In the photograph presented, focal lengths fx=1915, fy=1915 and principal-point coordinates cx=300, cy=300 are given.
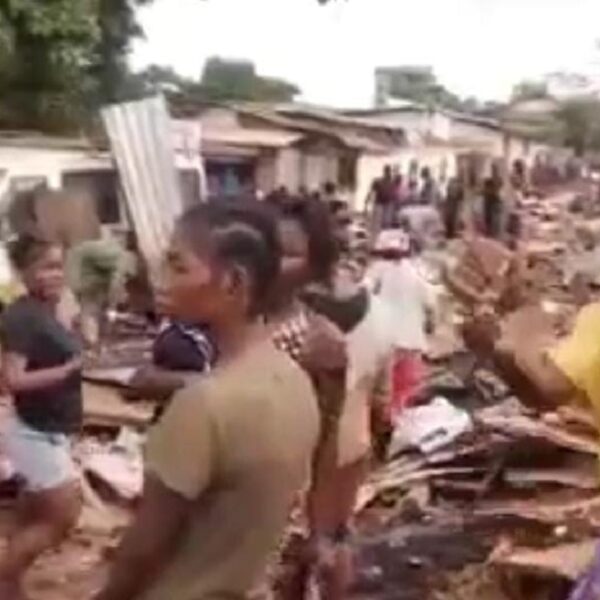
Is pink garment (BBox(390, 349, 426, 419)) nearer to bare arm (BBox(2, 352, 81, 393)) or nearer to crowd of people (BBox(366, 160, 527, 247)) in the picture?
crowd of people (BBox(366, 160, 527, 247))

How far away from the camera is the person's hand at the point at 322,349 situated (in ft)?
17.6

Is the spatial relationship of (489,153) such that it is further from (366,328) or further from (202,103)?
(366,328)

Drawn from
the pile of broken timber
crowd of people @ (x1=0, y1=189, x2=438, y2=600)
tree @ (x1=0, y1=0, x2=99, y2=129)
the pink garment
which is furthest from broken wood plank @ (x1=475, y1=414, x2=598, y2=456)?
tree @ (x1=0, y1=0, x2=99, y2=129)

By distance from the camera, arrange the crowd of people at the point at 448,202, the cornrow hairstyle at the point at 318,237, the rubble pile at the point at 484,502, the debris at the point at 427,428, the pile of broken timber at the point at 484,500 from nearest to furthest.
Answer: the cornrow hairstyle at the point at 318,237, the rubble pile at the point at 484,502, the pile of broken timber at the point at 484,500, the debris at the point at 427,428, the crowd of people at the point at 448,202

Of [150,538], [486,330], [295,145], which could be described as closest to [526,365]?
[486,330]

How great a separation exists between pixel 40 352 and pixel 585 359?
1972 millimetres

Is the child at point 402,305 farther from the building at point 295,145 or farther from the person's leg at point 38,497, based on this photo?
the building at point 295,145

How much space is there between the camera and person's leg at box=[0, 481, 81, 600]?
5.22m

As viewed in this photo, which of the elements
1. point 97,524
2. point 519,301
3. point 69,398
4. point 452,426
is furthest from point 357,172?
point 69,398

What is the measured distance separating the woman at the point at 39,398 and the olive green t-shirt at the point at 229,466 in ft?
6.77

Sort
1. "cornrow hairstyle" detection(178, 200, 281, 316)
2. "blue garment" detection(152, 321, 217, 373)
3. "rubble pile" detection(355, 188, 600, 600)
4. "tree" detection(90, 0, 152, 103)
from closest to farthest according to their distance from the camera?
"cornrow hairstyle" detection(178, 200, 281, 316) < "blue garment" detection(152, 321, 217, 373) < "rubble pile" detection(355, 188, 600, 600) < "tree" detection(90, 0, 152, 103)

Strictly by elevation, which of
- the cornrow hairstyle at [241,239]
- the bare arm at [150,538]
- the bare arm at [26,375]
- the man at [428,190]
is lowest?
the man at [428,190]

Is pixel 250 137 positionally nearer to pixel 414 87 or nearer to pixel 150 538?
pixel 414 87

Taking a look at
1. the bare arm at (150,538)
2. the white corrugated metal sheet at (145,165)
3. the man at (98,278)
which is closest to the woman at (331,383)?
the bare arm at (150,538)
